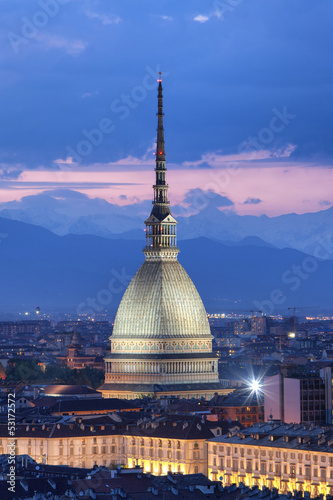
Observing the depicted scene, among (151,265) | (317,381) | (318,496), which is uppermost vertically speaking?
(151,265)

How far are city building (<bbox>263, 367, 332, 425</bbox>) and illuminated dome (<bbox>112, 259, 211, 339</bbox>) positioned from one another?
36.5 metres

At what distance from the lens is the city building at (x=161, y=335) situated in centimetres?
16112

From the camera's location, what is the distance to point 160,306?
162 metres

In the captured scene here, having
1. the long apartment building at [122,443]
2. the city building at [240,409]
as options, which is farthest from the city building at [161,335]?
the long apartment building at [122,443]

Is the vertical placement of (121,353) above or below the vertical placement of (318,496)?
above

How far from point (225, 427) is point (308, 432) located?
12.9 m

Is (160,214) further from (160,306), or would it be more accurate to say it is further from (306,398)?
(306,398)

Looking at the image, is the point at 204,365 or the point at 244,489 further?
the point at 204,365

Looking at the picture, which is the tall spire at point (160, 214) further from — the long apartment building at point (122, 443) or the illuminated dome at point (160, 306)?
the long apartment building at point (122, 443)

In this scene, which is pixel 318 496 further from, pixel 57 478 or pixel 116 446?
pixel 116 446

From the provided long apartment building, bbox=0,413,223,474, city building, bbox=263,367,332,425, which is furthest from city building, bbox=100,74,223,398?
long apartment building, bbox=0,413,223,474

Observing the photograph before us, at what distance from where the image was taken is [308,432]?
105750 millimetres

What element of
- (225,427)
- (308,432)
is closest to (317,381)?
(225,427)

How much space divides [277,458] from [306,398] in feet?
70.1
